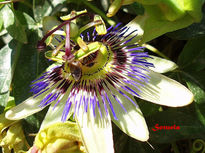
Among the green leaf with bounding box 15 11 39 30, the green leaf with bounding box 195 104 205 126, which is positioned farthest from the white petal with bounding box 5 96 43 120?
the green leaf with bounding box 195 104 205 126

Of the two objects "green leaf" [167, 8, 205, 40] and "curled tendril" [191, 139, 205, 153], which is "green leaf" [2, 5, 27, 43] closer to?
"green leaf" [167, 8, 205, 40]

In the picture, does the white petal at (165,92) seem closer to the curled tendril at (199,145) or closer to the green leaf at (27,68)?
the curled tendril at (199,145)

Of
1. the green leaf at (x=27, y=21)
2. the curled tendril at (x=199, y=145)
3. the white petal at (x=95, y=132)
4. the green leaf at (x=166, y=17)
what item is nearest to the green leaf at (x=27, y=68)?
the green leaf at (x=27, y=21)

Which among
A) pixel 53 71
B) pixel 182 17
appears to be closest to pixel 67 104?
pixel 53 71

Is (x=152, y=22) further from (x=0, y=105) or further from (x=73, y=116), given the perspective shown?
(x=0, y=105)

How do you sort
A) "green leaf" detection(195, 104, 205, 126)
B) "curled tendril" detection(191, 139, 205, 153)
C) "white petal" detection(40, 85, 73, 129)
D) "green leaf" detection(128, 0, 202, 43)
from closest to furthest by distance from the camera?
"green leaf" detection(128, 0, 202, 43)
"white petal" detection(40, 85, 73, 129)
"green leaf" detection(195, 104, 205, 126)
"curled tendril" detection(191, 139, 205, 153)
